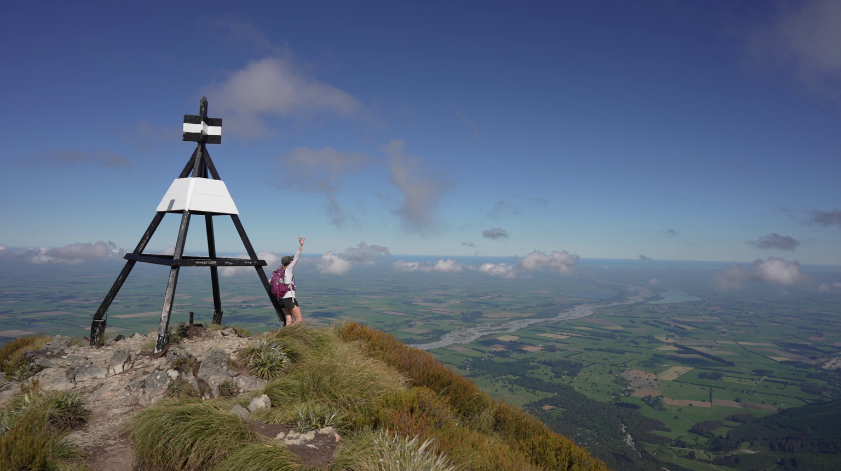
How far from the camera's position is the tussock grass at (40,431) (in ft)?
13.3

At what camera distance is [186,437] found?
16.8 ft

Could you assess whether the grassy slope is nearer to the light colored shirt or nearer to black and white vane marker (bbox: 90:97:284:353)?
the light colored shirt

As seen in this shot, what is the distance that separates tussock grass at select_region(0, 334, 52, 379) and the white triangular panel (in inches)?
158

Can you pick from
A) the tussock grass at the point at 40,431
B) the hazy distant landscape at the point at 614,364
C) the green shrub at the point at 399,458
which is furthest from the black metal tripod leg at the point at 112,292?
the hazy distant landscape at the point at 614,364

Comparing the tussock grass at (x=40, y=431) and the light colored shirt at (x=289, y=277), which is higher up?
the light colored shirt at (x=289, y=277)

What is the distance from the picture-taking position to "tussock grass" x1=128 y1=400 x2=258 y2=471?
16.3 feet

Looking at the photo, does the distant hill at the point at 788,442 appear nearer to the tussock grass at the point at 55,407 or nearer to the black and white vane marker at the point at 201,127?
Result: the tussock grass at the point at 55,407

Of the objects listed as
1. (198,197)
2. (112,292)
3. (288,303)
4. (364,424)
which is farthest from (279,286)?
Answer: (364,424)

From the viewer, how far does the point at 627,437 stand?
5919cm

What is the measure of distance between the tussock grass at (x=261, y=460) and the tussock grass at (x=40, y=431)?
5.28 feet

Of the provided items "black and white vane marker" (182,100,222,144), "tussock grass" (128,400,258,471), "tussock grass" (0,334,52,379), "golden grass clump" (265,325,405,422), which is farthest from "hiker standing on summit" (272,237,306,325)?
"tussock grass" (0,334,52,379)

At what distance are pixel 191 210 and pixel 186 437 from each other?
567 centimetres

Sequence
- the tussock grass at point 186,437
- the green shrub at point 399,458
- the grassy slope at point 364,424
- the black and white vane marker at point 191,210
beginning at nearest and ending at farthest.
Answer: the green shrub at point 399,458 < the grassy slope at point 364,424 < the tussock grass at point 186,437 < the black and white vane marker at point 191,210

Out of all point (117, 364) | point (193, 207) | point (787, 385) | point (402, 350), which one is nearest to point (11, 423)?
point (117, 364)
